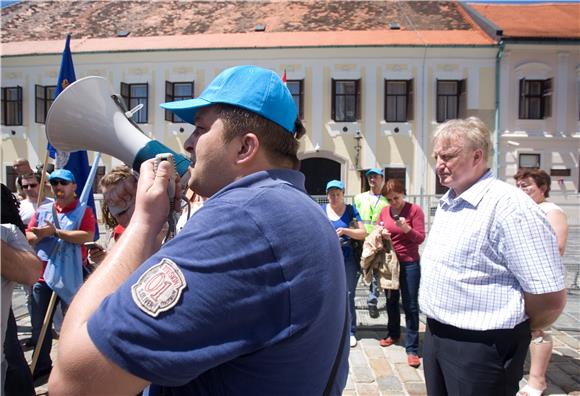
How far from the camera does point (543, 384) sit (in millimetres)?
3723

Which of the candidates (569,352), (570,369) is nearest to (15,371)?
(570,369)

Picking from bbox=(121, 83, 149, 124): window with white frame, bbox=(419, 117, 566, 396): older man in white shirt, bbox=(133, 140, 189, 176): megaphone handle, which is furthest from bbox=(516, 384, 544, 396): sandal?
bbox=(121, 83, 149, 124): window with white frame

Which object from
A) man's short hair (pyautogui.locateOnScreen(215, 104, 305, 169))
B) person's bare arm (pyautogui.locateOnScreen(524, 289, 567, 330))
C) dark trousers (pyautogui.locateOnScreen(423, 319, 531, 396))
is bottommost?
dark trousers (pyautogui.locateOnScreen(423, 319, 531, 396))

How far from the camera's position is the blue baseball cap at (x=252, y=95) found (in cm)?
121

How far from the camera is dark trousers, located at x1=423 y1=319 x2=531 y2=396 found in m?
2.17

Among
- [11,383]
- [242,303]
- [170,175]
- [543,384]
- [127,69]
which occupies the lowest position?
[543,384]

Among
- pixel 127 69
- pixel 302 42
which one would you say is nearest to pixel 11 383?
pixel 302 42

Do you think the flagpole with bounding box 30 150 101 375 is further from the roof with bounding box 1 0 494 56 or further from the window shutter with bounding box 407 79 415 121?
the window shutter with bounding box 407 79 415 121

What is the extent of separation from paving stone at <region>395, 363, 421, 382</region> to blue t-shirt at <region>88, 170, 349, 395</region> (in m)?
3.37

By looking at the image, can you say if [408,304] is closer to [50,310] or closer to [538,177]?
[538,177]

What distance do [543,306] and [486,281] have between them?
0.86 feet

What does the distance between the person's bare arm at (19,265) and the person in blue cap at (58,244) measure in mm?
1966

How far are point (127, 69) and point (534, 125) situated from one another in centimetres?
1867

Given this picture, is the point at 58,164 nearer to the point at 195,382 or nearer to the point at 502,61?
the point at 195,382
